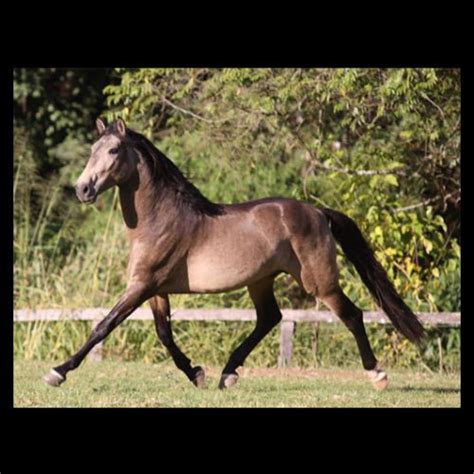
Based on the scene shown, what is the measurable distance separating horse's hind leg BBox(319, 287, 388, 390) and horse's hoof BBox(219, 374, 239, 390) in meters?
0.99

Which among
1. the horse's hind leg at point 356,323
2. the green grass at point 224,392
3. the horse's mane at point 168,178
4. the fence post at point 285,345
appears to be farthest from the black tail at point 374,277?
the fence post at point 285,345

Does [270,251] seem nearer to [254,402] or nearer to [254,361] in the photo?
[254,402]

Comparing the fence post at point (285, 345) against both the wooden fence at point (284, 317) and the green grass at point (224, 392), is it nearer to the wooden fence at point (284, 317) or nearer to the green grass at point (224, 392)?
the wooden fence at point (284, 317)

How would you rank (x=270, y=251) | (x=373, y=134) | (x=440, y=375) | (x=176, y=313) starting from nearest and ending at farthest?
(x=270, y=251), (x=440, y=375), (x=176, y=313), (x=373, y=134)

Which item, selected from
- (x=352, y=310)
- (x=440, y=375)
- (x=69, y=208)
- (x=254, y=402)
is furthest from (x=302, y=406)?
(x=69, y=208)

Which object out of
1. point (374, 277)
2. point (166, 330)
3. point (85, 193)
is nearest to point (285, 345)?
point (374, 277)

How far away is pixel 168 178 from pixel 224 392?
1.77m

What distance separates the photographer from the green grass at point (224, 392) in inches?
318

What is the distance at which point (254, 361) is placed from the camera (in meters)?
12.8

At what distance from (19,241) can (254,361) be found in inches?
146

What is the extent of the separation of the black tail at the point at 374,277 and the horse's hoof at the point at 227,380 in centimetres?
142

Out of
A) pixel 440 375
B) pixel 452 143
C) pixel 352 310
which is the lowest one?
pixel 440 375

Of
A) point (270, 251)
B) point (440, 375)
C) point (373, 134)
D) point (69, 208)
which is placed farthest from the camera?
point (69, 208)

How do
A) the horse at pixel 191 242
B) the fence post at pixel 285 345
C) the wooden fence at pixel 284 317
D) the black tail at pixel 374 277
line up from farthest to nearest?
the fence post at pixel 285 345 < the wooden fence at pixel 284 317 < the black tail at pixel 374 277 < the horse at pixel 191 242
